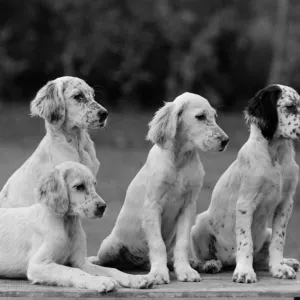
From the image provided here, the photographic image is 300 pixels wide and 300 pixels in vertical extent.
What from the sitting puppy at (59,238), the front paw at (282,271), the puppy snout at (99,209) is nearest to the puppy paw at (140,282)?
the sitting puppy at (59,238)

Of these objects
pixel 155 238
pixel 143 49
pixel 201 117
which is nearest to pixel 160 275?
pixel 155 238

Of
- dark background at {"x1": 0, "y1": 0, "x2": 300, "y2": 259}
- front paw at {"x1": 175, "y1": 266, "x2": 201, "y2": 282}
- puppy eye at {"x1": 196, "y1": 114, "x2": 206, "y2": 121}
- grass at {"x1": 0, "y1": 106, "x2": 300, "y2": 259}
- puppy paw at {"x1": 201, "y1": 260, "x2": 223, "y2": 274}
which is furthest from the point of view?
dark background at {"x1": 0, "y1": 0, "x2": 300, "y2": 259}

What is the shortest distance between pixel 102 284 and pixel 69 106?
1.67m

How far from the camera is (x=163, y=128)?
18.6ft

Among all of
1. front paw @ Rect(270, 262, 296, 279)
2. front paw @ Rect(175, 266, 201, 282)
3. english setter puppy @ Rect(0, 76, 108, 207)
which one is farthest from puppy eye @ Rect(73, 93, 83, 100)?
front paw @ Rect(270, 262, 296, 279)

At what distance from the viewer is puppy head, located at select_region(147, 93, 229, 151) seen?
18.4ft

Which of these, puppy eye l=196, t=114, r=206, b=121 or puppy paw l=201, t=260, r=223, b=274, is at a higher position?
puppy eye l=196, t=114, r=206, b=121

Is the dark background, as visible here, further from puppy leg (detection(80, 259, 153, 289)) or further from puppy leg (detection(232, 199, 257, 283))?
puppy leg (detection(80, 259, 153, 289))

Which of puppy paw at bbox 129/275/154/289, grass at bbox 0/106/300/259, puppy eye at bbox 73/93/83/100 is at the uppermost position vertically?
grass at bbox 0/106/300/259

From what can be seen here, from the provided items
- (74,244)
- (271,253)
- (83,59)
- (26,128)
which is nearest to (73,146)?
(74,244)

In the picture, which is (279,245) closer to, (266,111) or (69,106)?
(266,111)

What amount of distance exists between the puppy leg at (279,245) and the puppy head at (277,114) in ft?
1.94

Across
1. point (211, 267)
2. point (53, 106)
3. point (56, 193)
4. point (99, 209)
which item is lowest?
point (211, 267)

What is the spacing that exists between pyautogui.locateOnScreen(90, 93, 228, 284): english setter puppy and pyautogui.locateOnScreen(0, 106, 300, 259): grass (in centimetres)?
426
